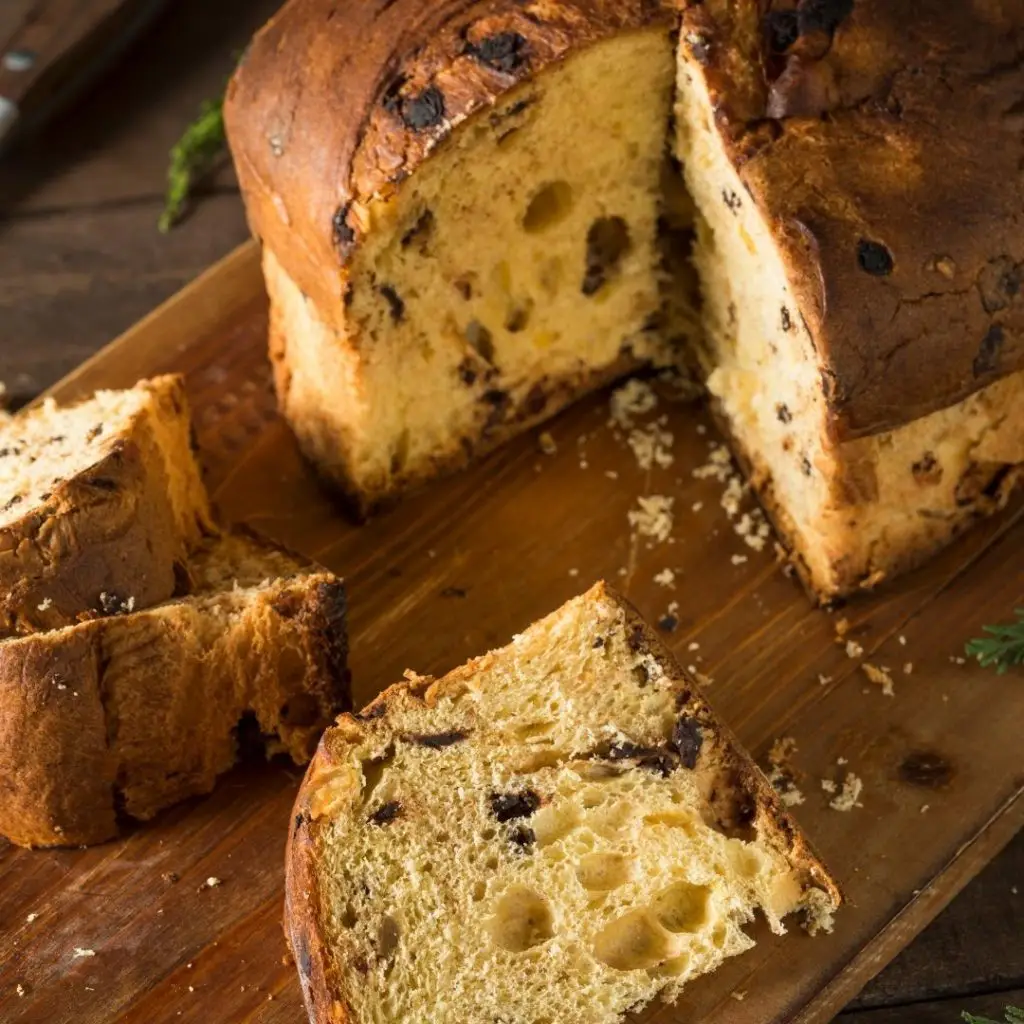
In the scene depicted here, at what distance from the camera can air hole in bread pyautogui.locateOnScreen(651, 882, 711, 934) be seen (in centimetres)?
294

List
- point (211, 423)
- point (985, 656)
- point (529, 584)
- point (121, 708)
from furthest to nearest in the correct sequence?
point (211, 423) → point (529, 584) → point (985, 656) → point (121, 708)

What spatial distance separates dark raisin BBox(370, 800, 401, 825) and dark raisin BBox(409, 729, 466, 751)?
131 millimetres

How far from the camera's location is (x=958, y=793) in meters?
3.27

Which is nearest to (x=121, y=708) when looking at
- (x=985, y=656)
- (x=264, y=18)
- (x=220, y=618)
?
(x=220, y=618)

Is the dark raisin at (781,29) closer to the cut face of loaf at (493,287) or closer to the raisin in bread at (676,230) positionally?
the raisin in bread at (676,230)

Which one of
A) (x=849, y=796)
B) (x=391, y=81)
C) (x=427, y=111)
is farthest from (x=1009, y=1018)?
(x=391, y=81)

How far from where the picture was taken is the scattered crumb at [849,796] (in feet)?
10.8

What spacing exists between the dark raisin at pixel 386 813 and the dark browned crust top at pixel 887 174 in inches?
46.4

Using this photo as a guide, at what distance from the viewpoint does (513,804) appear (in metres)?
2.97

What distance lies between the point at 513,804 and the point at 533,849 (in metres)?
0.09

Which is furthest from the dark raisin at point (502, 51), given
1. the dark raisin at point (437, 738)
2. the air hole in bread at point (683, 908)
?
the air hole in bread at point (683, 908)

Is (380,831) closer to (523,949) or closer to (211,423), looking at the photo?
(523,949)

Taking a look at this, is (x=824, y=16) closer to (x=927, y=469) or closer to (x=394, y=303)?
(x=927, y=469)

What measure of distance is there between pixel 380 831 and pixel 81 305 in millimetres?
2253
